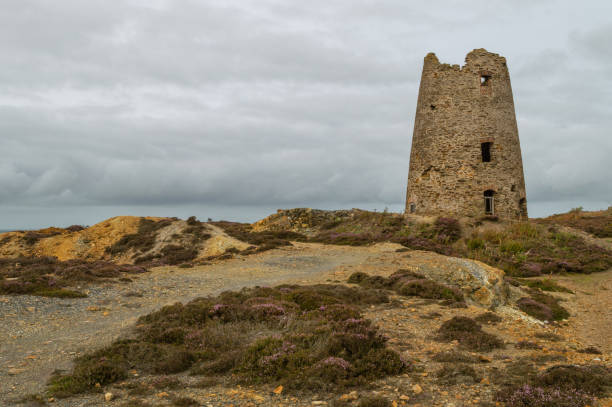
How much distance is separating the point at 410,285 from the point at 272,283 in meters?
5.61

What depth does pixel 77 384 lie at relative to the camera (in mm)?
6801

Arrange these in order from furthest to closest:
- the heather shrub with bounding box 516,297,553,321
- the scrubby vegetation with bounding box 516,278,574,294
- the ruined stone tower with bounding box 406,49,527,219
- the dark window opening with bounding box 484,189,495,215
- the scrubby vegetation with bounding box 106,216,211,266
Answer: the dark window opening with bounding box 484,189,495,215 → the ruined stone tower with bounding box 406,49,527,219 → the scrubby vegetation with bounding box 106,216,211,266 → the scrubby vegetation with bounding box 516,278,574,294 → the heather shrub with bounding box 516,297,553,321

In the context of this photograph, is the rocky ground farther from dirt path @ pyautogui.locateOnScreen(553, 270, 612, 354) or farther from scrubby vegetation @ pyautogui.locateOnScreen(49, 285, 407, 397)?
scrubby vegetation @ pyautogui.locateOnScreen(49, 285, 407, 397)

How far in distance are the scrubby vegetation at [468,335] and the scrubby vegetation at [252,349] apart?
2.01 metres

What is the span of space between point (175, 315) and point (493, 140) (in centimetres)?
2835

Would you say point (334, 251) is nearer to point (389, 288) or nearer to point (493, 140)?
point (389, 288)

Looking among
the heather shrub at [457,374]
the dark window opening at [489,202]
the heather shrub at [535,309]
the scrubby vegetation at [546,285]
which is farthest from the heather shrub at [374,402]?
the dark window opening at [489,202]

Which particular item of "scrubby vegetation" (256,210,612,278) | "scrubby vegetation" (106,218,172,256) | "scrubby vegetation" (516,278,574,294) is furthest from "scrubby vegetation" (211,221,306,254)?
"scrubby vegetation" (516,278,574,294)

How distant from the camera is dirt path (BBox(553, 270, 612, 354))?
39.5ft

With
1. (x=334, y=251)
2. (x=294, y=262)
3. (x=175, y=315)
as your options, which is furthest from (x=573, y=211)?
(x=175, y=315)

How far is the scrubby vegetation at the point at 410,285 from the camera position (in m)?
14.2

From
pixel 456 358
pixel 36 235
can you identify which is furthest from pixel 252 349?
pixel 36 235

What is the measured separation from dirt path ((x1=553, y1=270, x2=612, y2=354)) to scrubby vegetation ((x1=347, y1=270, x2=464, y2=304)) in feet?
12.5

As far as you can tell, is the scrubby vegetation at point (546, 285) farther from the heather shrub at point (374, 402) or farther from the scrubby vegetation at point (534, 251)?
the heather shrub at point (374, 402)
